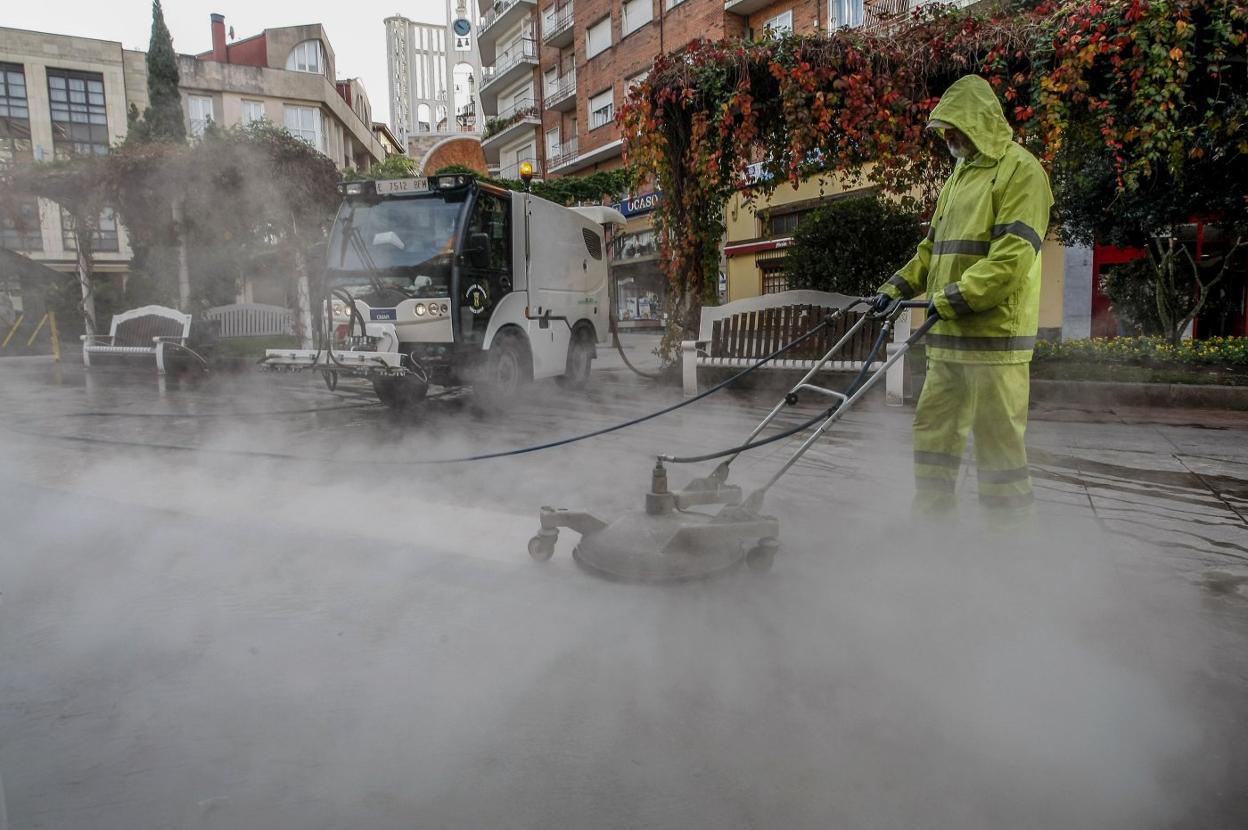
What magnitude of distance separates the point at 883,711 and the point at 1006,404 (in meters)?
1.46

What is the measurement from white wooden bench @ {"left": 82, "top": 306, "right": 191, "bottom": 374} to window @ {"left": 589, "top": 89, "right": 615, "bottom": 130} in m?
19.0

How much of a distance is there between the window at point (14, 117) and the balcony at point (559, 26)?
17.4 m

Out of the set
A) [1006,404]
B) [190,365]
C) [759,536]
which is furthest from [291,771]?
[190,365]

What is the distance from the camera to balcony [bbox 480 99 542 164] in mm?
33531

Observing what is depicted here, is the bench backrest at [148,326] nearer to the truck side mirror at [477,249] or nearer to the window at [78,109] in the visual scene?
the truck side mirror at [477,249]

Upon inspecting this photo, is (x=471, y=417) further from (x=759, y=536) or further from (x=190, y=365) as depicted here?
(x=190, y=365)

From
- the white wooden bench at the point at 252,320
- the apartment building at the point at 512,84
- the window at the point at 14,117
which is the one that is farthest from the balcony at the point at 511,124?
the white wooden bench at the point at 252,320

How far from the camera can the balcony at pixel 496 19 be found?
110 ft

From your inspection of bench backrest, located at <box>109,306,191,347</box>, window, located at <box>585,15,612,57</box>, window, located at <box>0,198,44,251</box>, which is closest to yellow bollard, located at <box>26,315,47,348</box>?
window, located at <box>0,198,44,251</box>

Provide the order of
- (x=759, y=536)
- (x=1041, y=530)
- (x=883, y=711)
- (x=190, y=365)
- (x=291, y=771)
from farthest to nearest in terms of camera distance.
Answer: (x=190, y=365) → (x=1041, y=530) → (x=759, y=536) → (x=883, y=711) → (x=291, y=771)

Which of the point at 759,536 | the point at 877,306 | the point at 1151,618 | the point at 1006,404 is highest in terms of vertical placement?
the point at 877,306

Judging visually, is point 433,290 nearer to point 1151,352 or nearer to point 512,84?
point 1151,352

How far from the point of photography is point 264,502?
4008mm

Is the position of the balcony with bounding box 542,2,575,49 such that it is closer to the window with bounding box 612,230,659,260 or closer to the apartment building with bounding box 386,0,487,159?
the window with bounding box 612,230,659,260
